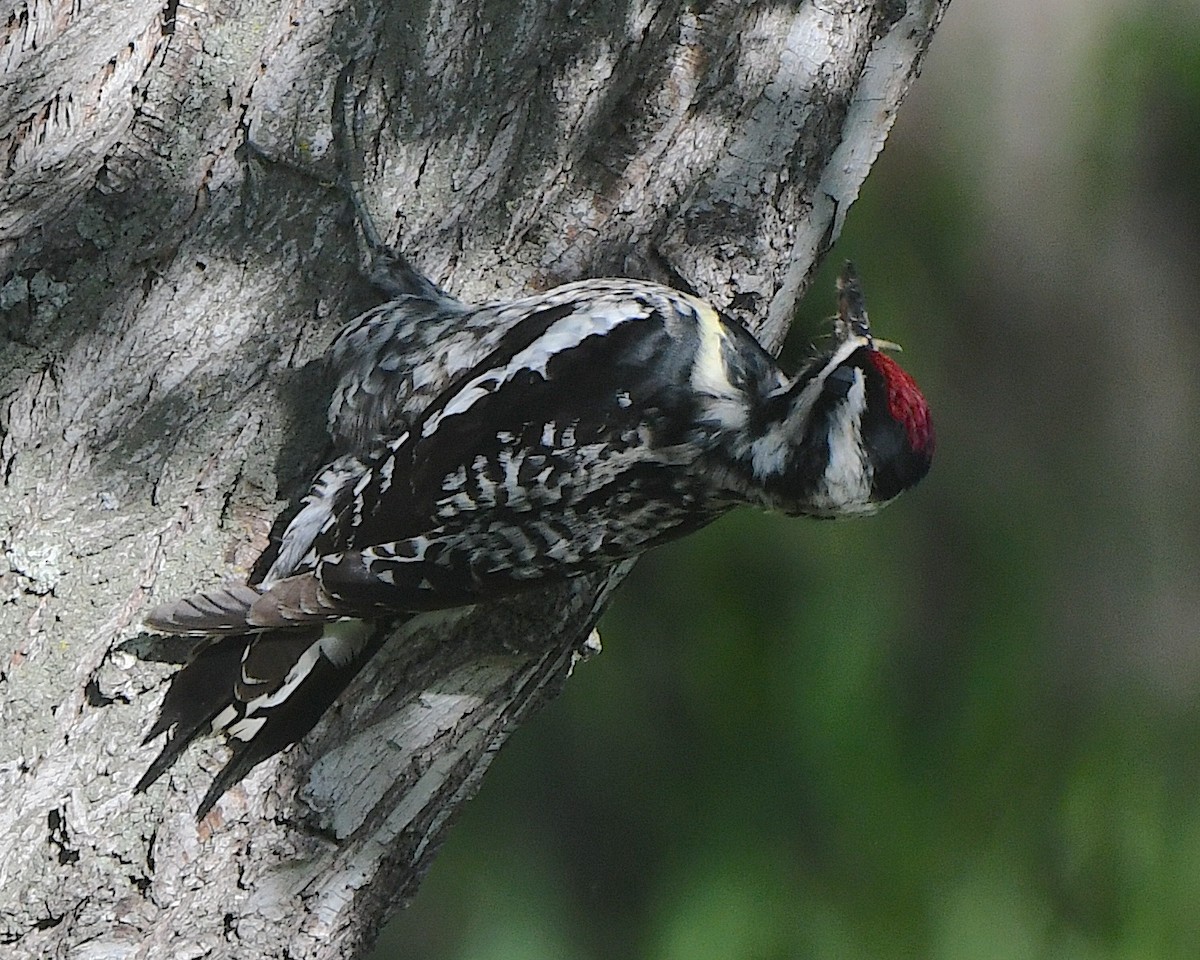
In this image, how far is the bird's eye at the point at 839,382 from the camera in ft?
6.54

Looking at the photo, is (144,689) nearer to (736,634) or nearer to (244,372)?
(244,372)

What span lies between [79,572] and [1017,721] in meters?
2.69

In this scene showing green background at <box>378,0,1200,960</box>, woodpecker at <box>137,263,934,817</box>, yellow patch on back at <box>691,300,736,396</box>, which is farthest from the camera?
green background at <box>378,0,1200,960</box>

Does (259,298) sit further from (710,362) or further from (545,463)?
(710,362)

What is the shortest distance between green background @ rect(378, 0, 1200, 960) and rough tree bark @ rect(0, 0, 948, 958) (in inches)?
47.7

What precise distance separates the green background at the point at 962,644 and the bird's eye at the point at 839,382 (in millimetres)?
1263

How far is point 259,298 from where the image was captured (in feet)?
6.21

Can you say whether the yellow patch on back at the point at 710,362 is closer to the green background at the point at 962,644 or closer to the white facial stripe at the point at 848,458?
the white facial stripe at the point at 848,458

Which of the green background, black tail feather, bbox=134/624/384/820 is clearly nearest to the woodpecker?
black tail feather, bbox=134/624/384/820

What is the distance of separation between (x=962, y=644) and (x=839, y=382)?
174 centimetres

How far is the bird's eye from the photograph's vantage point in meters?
1.99

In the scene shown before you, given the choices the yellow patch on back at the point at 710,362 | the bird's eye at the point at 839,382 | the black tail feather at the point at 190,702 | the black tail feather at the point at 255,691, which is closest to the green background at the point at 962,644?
the yellow patch on back at the point at 710,362

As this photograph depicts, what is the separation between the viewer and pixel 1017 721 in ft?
11.4

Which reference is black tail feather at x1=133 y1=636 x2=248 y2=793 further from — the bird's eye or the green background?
the green background
